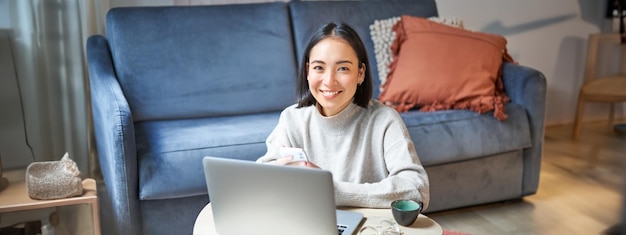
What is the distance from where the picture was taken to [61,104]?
2.63 meters

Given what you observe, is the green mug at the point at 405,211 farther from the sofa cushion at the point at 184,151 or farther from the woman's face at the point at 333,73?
the sofa cushion at the point at 184,151

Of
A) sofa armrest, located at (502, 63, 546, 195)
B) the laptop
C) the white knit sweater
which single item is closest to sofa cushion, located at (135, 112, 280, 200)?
the white knit sweater

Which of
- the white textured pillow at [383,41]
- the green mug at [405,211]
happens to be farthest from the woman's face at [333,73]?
the white textured pillow at [383,41]

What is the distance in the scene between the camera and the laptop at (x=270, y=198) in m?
1.06

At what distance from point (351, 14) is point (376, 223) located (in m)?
1.60

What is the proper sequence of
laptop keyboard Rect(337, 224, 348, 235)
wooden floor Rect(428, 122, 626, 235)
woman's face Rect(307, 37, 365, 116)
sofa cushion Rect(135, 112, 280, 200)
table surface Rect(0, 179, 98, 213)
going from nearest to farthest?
laptop keyboard Rect(337, 224, 348, 235) → woman's face Rect(307, 37, 365, 116) → table surface Rect(0, 179, 98, 213) → sofa cushion Rect(135, 112, 280, 200) → wooden floor Rect(428, 122, 626, 235)

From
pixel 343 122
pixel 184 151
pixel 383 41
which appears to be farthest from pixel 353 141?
pixel 383 41

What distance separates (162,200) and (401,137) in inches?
36.4

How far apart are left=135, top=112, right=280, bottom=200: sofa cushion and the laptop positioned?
32.5 inches

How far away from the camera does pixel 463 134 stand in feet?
7.48

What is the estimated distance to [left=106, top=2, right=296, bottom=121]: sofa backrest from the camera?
2371 mm

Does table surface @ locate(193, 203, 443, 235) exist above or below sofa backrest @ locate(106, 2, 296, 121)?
below

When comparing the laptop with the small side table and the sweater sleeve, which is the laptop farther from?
the small side table

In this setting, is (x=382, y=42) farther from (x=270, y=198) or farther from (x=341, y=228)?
(x=270, y=198)
